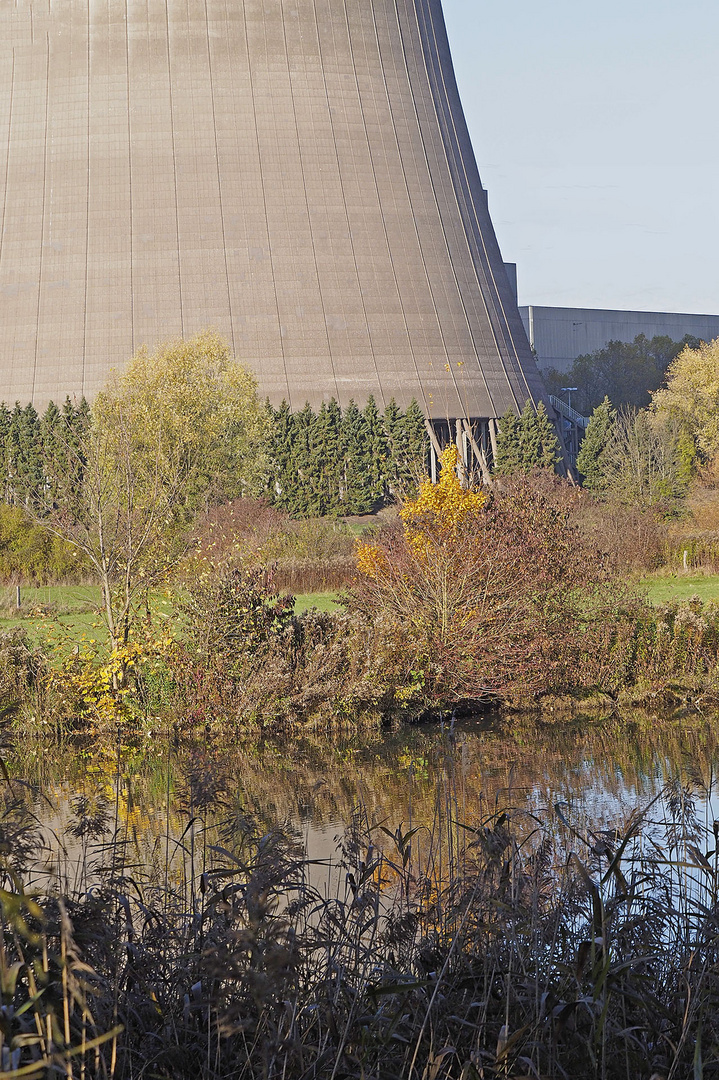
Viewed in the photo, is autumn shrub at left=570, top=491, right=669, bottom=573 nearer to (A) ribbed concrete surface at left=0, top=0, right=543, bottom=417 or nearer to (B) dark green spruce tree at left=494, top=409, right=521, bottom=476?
(B) dark green spruce tree at left=494, top=409, right=521, bottom=476

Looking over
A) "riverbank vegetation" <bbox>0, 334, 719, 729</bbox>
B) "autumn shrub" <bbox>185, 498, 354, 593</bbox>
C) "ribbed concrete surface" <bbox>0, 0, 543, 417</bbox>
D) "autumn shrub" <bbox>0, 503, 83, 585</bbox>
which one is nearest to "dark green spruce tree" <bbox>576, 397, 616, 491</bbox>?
"ribbed concrete surface" <bbox>0, 0, 543, 417</bbox>

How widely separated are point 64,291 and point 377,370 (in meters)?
6.67

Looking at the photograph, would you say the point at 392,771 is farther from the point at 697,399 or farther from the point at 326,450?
the point at 697,399

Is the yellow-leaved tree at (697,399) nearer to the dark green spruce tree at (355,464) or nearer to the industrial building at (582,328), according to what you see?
the dark green spruce tree at (355,464)

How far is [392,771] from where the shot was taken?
693 centimetres

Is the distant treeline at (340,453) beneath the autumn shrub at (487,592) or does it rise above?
above

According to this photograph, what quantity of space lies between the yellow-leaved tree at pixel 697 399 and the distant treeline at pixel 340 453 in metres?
7.18

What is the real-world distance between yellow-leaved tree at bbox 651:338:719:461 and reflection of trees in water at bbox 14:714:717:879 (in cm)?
2113

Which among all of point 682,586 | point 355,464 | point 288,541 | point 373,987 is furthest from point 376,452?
point 373,987

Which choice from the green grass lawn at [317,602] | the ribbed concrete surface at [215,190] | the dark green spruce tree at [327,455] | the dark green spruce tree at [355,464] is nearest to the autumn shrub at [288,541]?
the green grass lawn at [317,602]

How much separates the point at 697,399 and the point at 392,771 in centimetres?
2352

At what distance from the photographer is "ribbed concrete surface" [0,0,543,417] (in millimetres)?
23953

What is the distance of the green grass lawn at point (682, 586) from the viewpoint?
12.5 meters

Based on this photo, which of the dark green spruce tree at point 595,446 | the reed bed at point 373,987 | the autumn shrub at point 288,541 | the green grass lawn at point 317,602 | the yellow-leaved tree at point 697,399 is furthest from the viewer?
the yellow-leaved tree at point 697,399
